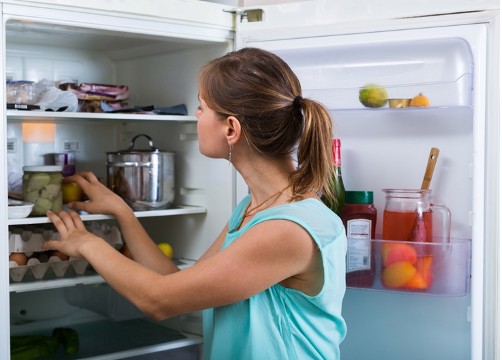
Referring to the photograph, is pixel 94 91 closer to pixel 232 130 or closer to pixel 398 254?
pixel 232 130

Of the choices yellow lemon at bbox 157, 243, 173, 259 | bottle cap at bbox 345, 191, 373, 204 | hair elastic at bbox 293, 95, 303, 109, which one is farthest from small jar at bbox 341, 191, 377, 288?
yellow lemon at bbox 157, 243, 173, 259

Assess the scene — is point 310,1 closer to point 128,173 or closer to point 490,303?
point 128,173

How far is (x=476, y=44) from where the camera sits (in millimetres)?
1380

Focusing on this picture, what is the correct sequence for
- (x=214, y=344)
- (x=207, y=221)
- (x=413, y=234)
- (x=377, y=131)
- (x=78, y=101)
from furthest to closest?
(x=207, y=221)
(x=78, y=101)
(x=377, y=131)
(x=413, y=234)
(x=214, y=344)

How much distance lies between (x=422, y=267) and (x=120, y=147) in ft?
3.69

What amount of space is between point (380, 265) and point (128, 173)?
0.74 meters

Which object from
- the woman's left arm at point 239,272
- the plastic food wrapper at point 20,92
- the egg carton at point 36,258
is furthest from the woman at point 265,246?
the plastic food wrapper at point 20,92

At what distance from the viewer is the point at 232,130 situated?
129 cm

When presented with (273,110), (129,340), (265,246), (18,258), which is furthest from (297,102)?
(129,340)

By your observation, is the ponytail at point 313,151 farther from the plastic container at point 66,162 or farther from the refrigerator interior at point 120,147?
the plastic container at point 66,162

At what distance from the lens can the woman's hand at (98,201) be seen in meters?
1.65

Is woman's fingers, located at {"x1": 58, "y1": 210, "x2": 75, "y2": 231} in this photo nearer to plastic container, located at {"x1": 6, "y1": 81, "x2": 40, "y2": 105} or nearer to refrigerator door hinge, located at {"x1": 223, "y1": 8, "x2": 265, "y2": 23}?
plastic container, located at {"x1": 6, "y1": 81, "x2": 40, "y2": 105}

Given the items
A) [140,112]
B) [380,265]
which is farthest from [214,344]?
[140,112]

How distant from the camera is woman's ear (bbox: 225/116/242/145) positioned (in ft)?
4.16
